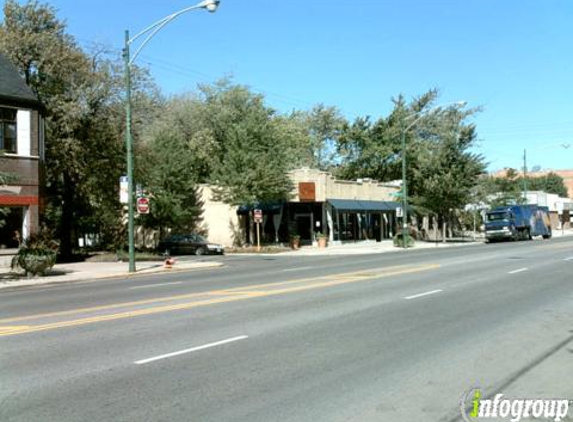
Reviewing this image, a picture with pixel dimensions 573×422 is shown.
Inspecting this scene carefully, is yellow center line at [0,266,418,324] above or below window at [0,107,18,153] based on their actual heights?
below

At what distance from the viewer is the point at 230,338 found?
902 cm

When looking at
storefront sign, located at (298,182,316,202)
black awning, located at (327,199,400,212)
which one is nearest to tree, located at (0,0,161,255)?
storefront sign, located at (298,182,316,202)

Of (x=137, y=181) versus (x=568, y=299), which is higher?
(x=137, y=181)

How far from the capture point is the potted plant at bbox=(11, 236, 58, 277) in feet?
75.8

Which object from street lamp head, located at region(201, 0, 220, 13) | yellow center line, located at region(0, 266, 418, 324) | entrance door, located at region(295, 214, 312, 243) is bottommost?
yellow center line, located at region(0, 266, 418, 324)

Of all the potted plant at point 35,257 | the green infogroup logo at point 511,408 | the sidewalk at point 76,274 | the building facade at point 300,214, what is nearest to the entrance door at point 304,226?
the building facade at point 300,214

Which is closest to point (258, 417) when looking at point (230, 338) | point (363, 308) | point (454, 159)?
point (230, 338)

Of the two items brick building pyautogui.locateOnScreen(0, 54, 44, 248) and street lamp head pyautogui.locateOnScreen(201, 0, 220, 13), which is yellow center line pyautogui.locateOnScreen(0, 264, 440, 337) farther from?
brick building pyautogui.locateOnScreen(0, 54, 44, 248)

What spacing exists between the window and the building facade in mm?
17890

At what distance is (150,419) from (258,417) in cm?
93

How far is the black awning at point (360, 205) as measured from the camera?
151 feet

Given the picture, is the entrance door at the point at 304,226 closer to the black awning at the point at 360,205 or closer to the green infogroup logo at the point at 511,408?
the black awning at the point at 360,205

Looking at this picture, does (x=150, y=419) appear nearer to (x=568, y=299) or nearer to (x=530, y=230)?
(x=568, y=299)

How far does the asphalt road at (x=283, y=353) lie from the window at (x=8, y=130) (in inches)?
642
